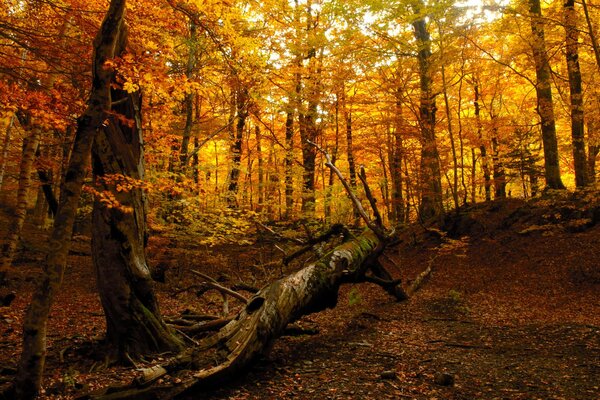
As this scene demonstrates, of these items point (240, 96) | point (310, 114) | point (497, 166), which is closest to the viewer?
point (240, 96)

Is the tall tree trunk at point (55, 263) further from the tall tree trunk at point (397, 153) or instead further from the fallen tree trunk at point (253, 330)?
the tall tree trunk at point (397, 153)

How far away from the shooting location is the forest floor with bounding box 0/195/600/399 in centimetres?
459

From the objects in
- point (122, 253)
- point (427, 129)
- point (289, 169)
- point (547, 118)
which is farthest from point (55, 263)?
point (289, 169)

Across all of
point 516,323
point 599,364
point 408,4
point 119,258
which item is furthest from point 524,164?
point 119,258

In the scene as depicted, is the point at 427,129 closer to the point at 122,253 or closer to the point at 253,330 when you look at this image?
the point at 253,330

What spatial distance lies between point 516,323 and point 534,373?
2880 mm

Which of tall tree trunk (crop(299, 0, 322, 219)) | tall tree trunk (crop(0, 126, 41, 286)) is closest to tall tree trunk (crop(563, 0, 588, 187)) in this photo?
tall tree trunk (crop(299, 0, 322, 219))

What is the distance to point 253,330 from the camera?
4867 mm

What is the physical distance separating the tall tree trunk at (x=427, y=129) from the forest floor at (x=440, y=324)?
1.56m

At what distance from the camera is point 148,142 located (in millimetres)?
11258

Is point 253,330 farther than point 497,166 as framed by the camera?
No

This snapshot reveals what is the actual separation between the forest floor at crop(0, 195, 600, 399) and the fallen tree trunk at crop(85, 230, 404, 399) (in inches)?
11.4

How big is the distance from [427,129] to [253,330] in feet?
36.0

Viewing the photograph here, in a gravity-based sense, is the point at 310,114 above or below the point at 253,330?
above
